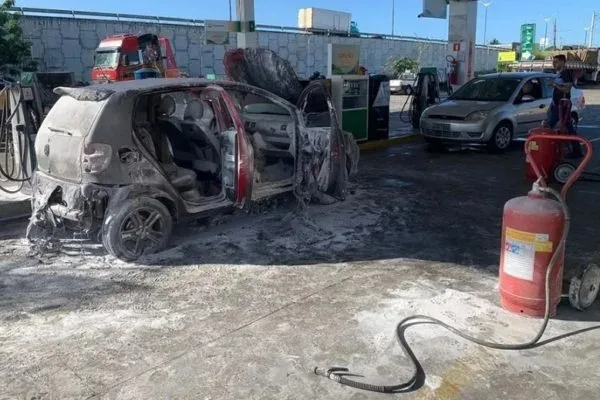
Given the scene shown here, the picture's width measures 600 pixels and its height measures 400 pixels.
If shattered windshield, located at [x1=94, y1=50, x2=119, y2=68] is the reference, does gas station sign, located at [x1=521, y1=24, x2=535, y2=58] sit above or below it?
above

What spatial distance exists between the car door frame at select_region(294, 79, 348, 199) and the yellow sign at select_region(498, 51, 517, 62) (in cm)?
4572

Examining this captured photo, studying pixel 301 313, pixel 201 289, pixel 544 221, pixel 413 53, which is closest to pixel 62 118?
pixel 201 289

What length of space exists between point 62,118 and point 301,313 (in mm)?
2965

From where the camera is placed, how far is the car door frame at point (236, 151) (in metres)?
A: 5.59

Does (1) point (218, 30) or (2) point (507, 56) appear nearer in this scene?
(1) point (218, 30)

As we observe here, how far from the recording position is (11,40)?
19859 mm

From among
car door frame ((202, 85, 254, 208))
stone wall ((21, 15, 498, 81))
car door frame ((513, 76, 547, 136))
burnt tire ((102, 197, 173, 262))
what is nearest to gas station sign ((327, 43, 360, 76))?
car door frame ((513, 76, 547, 136))

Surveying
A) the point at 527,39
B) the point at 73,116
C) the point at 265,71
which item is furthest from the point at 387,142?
the point at 527,39

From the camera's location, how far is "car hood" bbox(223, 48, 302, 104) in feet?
24.2

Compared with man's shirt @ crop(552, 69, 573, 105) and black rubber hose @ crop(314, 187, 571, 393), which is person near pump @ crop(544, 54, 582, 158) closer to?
man's shirt @ crop(552, 69, 573, 105)

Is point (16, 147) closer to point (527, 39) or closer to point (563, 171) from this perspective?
point (563, 171)

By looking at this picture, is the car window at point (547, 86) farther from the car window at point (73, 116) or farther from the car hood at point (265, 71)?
the car window at point (73, 116)

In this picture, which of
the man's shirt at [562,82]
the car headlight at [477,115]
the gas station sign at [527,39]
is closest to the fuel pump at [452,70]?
the car headlight at [477,115]

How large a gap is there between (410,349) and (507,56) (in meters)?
50.5
